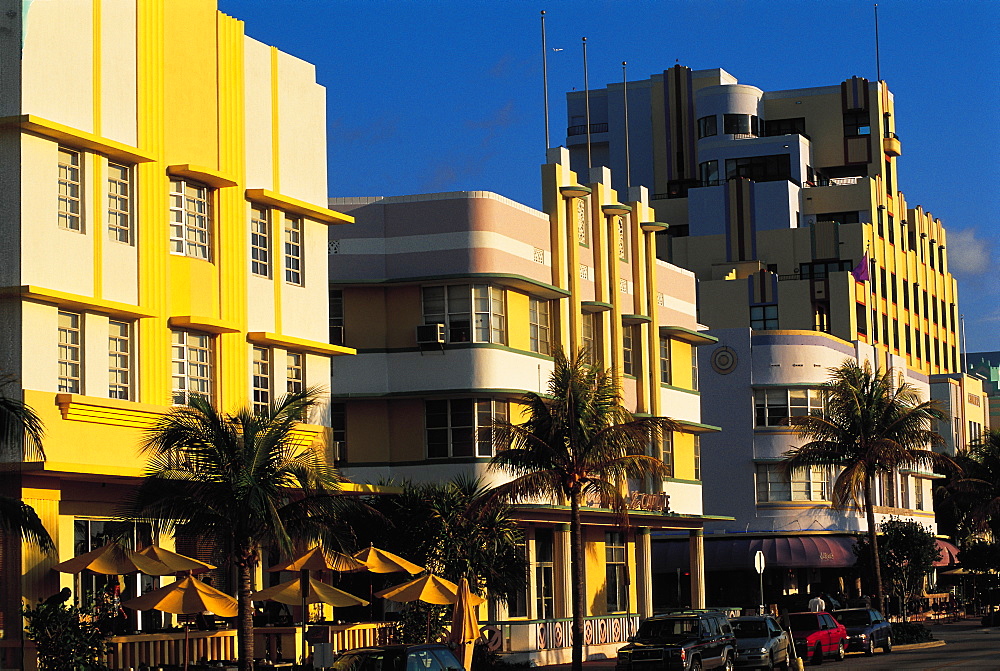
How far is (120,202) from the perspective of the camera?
32.2 metres

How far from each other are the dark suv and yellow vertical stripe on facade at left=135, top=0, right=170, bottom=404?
1173cm

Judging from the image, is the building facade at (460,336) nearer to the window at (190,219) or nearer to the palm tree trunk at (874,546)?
the window at (190,219)

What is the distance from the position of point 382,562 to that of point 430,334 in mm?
10857

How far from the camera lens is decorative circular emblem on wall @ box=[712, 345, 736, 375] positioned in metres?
69.9

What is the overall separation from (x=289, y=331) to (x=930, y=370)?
71.0 meters

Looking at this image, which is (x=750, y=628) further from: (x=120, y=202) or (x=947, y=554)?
(x=947, y=554)

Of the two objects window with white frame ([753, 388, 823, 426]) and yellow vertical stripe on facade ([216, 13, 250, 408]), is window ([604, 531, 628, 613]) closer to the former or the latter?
window with white frame ([753, 388, 823, 426])

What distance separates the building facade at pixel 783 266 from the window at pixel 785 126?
0.09m

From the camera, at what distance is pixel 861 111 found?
95.3 metres

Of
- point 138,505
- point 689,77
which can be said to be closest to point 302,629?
point 138,505

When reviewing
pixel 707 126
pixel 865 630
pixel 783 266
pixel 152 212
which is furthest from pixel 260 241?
pixel 707 126

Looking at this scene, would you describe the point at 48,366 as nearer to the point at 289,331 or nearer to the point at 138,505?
the point at 138,505

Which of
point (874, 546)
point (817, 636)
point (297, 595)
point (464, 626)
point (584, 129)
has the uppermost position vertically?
point (584, 129)

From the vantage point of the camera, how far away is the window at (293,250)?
122 feet
